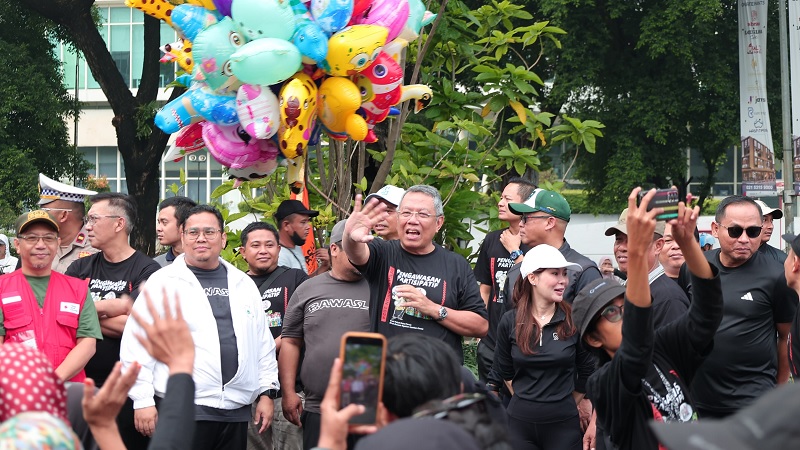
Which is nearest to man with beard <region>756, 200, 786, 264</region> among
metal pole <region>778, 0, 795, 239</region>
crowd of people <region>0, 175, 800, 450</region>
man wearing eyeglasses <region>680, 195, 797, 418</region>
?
crowd of people <region>0, 175, 800, 450</region>

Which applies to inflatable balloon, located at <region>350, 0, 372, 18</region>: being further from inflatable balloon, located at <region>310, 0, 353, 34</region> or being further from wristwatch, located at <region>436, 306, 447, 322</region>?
wristwatch, located at <region>436, 306, 447, 322</region>

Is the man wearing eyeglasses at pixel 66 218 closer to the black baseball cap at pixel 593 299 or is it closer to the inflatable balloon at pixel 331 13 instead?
the inflatable balloon at pixel 331 13

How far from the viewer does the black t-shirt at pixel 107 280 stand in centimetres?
629

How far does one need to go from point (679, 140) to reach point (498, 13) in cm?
1756

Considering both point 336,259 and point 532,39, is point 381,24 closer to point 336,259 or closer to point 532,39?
point 336,259

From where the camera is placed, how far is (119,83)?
719 inches

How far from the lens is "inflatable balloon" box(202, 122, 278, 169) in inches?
245

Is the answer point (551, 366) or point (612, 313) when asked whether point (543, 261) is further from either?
point (612, 313)

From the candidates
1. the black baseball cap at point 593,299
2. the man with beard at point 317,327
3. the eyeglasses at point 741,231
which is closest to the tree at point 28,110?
the man with beard at point 317,327

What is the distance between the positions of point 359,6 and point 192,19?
39.8 inches

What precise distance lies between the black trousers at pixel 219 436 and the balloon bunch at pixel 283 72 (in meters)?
1.60

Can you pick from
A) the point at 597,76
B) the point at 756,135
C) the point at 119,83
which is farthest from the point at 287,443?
the point at 597,76

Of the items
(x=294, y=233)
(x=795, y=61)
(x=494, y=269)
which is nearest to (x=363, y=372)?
(x=494, y=269)

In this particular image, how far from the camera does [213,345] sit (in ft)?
18.7
